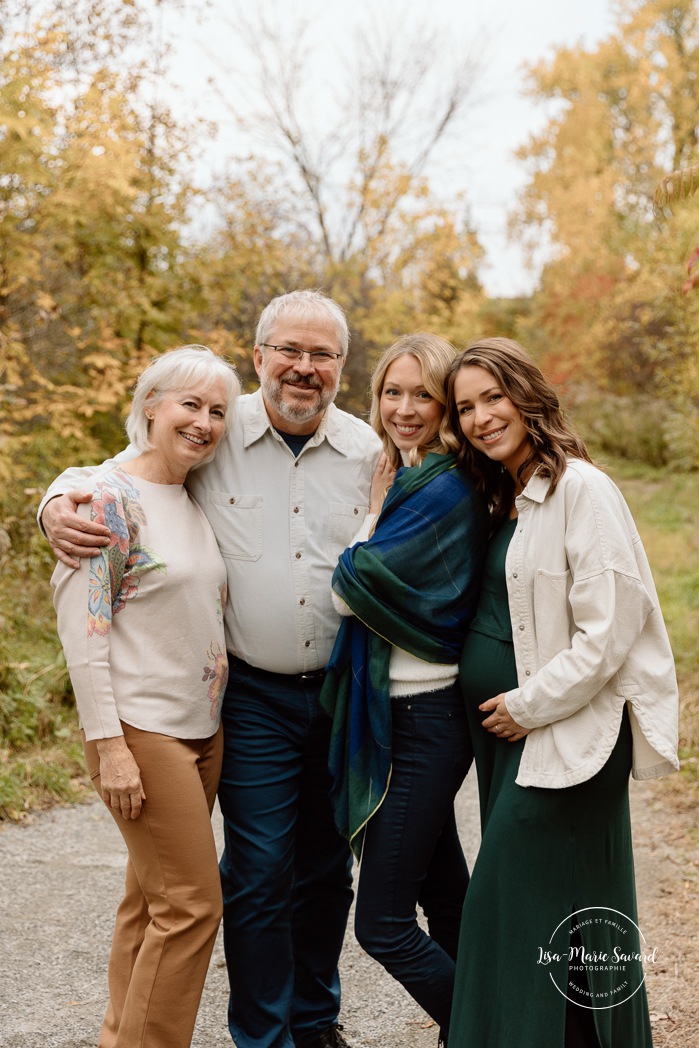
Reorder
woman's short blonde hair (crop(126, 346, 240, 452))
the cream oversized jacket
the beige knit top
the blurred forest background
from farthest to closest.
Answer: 1. the blurred forest background
2. woman's short blonde hair (crop(126, 346, 240, 452))
3. the beige knit top
4. the cream oversized jacket

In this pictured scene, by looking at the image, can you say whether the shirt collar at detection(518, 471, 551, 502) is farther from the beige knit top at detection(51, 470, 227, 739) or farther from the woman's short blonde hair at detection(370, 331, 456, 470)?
the beige knit top at detection(51, 470, 227, 739)

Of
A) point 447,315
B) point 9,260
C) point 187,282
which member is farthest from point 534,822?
point 447,315

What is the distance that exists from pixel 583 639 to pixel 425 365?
3.02 feet

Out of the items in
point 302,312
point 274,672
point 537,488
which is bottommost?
point 274,672

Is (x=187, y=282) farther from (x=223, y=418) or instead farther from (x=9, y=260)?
(x=223, y=418)

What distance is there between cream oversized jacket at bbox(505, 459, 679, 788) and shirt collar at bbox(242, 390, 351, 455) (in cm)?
80

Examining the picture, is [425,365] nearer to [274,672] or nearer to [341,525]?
[341,525]

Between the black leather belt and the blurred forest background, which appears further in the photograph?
the blurred forest background

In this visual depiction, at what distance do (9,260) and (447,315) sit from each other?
24.8ft

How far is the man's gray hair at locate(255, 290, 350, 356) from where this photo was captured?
300 cm

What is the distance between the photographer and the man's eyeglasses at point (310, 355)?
298 centimetres

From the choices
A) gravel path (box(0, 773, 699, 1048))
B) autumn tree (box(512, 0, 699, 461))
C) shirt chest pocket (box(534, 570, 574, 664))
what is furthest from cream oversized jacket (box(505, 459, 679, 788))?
autumn tree (box(512, 0, 699, 461))

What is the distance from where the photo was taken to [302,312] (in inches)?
118

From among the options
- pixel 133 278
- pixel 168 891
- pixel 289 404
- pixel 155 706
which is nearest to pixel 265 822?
pixel 168 891
